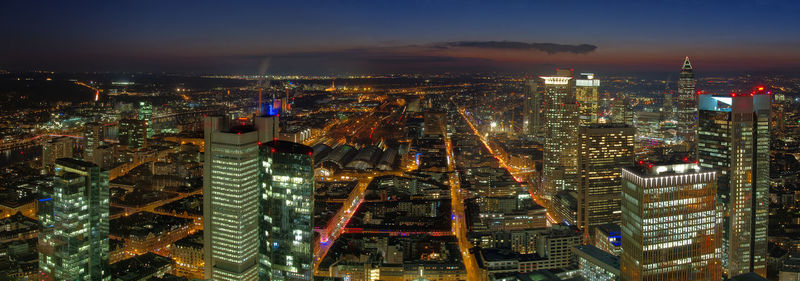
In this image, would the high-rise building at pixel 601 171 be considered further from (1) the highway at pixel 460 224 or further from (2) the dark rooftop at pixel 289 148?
(2) the dark rooftop at pixel 289 148

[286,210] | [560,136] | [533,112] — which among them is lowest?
[286,210]

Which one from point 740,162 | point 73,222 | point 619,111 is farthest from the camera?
point 619,111

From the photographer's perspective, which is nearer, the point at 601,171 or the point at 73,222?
the point at 73,222

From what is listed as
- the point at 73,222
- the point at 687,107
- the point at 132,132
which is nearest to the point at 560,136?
the point at 687,107

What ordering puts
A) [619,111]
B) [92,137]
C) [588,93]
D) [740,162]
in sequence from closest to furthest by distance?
1. [740,162]
2. [92,137]
3. [588,93]
4. [619,111]

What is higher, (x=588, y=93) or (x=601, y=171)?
(x=588, y=93)

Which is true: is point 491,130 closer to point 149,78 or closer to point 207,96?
point 207,96

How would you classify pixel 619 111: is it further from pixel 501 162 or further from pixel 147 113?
pixel 147 113

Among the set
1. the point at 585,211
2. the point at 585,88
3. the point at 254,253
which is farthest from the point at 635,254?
the point at 585,88
